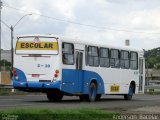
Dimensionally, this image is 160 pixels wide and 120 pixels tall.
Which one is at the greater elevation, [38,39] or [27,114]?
[38,39]

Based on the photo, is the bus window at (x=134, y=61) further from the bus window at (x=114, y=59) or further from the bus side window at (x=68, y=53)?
the bus side window at (x=68, y=53)

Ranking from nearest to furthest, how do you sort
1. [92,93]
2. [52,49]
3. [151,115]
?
[151,115], [52,49], [92,93]

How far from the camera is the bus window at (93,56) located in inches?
1160

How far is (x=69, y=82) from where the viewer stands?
2736 cm

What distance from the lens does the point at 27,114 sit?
15867mm

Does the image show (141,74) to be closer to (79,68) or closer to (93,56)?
(93,56)

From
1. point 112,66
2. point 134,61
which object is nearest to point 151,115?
point 112,66

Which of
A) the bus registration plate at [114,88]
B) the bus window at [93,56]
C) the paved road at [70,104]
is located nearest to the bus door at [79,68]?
the bus window at [93,56]

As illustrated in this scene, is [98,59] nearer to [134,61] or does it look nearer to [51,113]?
[134,61]

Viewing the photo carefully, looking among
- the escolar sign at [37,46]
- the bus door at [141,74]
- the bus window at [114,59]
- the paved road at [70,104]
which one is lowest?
the paved road at [70,104]

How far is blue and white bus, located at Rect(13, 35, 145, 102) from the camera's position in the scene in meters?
26.6

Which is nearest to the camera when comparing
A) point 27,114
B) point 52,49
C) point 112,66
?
point 27,114

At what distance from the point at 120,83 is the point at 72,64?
238 inches

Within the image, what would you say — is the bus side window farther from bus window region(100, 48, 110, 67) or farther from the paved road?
bus window region(100, 48, 110, 67)
